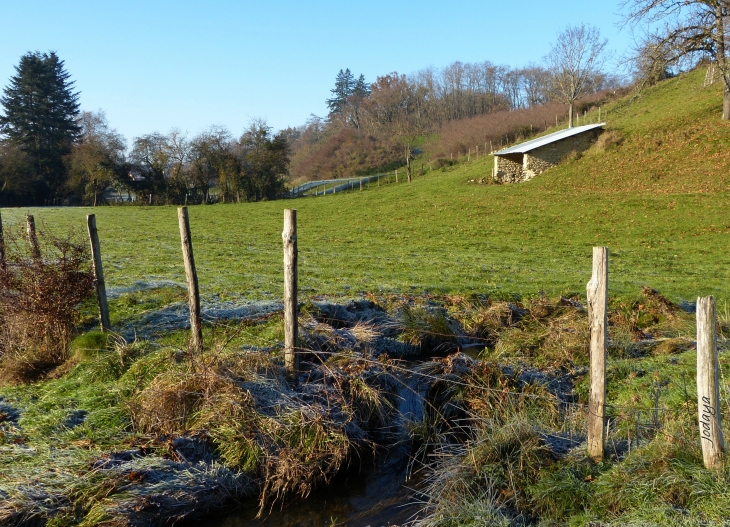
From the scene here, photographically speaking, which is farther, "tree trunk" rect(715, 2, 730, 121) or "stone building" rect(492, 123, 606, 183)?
"stone building" rect(492, 123, 606, 183)

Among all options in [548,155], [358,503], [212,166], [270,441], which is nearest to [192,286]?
[270,441]

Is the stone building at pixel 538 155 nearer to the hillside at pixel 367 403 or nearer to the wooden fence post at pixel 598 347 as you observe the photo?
the hillside at pixel 367 403

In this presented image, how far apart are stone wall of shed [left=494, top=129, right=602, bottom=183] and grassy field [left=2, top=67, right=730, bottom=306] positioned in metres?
1.29

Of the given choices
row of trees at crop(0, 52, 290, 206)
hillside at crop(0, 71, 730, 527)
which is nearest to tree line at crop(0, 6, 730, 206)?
row of trees at crop(0, 52, 290, 206)

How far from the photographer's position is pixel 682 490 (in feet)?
15.6

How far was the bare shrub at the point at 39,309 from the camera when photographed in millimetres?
9173

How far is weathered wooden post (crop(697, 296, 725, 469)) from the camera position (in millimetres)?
4828

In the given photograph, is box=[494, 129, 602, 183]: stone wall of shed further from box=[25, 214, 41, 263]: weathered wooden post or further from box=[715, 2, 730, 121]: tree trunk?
box=[25, 214, 41, 263]: weathered wooden post

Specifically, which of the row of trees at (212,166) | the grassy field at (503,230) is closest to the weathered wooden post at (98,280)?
the grassy field at (503,230)

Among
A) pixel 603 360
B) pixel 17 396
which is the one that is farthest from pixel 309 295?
pixel 603 360

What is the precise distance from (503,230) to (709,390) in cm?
2196

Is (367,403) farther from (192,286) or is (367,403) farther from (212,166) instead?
(212,166)

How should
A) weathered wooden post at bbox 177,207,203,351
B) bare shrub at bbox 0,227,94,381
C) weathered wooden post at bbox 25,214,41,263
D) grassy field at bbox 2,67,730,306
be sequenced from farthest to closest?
grassy field at bbox 2,67,730,306, weathered wooden post at bbox 25,214,41,263, bare shrub at bbox 0,227,94,381, weathered wooden post at bbox 177,207,203,351

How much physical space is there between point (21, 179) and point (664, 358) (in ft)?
201
